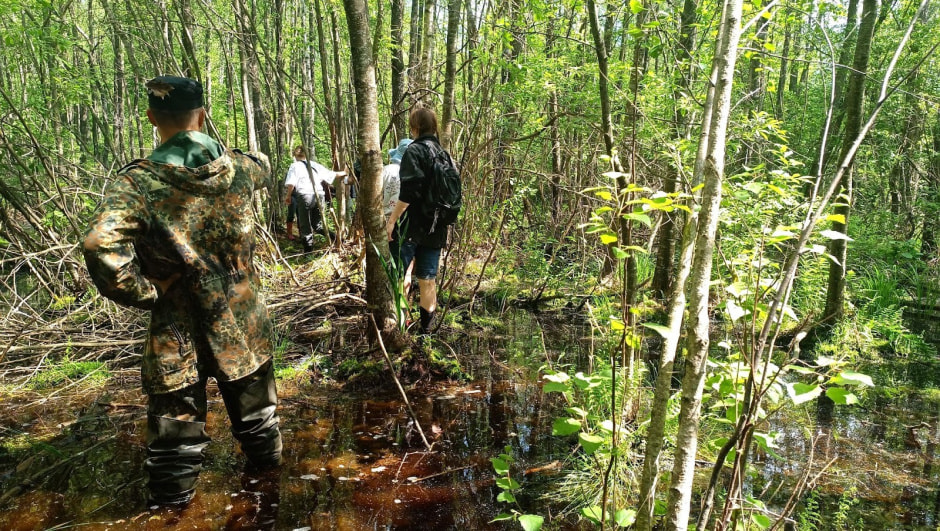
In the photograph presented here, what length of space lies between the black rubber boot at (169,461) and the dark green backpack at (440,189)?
2.59m

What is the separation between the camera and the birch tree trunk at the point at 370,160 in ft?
12.7

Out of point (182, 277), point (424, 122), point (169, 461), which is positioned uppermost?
point (424, 122)

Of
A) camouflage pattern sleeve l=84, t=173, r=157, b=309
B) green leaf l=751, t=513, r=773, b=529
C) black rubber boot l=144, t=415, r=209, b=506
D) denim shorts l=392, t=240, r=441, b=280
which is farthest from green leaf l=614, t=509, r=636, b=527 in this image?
denim shorts l=392, t=240, r=441, b=280

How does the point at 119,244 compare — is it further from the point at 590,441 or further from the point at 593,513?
the point at 593,513

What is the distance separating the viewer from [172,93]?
102 inches

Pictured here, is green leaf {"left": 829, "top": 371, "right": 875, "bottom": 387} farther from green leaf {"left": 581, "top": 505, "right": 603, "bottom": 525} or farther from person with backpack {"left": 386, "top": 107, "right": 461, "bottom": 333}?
person with backpack {"left": 386, "top": 107, "right": 461, "bottom": 333}

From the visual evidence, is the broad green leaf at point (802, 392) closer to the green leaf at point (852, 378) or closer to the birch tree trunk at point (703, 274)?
the green leaf at point (852, 378)

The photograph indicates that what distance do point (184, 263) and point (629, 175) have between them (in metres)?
2.12

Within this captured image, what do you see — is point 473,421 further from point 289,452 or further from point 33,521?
point 33,521

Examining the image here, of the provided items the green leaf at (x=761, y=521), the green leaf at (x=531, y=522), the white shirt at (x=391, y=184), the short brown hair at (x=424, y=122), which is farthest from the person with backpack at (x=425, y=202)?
the green leaf at (x=761, y=521)

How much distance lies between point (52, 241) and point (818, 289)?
8.74 meters

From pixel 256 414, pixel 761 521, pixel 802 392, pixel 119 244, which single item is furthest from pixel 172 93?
pixel 761 521

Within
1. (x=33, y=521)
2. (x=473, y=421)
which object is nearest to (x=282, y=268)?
(x=473, y=421)

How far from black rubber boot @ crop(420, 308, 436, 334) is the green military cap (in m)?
2.73
